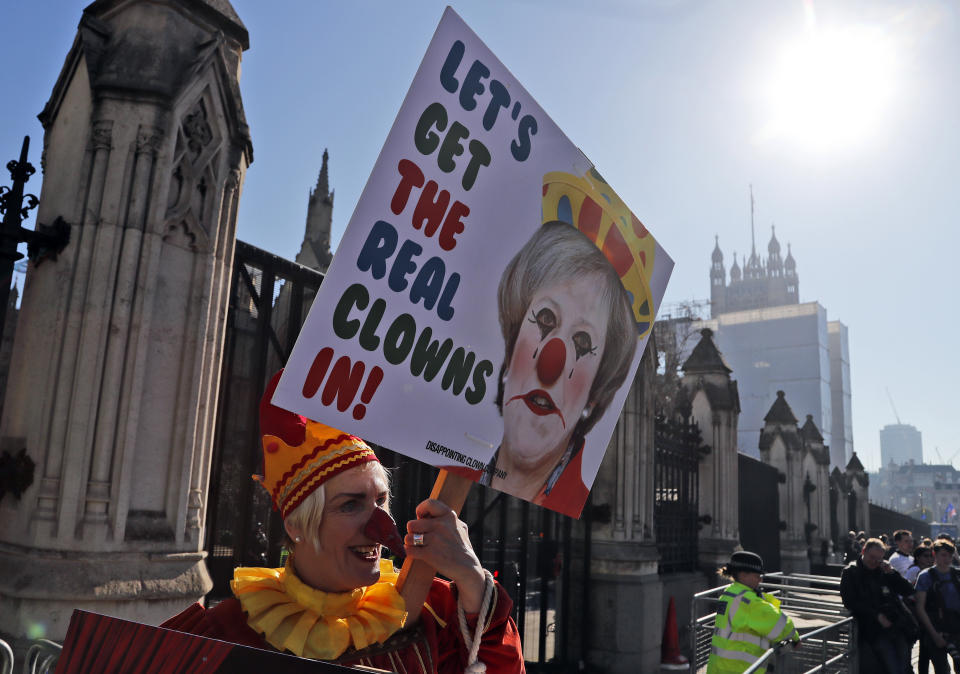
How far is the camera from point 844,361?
249ft

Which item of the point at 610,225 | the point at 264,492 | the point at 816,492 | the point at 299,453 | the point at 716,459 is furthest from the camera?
the point at 816,492

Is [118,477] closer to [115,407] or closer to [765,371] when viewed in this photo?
[115,407]

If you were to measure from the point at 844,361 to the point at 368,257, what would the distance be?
82619 millimetres

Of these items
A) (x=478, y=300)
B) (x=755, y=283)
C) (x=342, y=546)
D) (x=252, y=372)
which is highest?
(x=755, y=283)

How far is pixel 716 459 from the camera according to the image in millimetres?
12508

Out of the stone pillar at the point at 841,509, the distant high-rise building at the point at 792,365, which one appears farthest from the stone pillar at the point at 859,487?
the distant high-rise building at the point at 792,365

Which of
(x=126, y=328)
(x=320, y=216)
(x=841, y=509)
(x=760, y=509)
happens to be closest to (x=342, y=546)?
(x=126, y=328)

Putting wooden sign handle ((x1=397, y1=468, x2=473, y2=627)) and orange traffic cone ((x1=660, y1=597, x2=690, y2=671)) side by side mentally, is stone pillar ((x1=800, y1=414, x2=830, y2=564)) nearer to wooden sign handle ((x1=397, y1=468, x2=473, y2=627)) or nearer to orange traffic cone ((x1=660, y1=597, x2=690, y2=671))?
orange traffic cone ((x1=660, y1=597, x2=690, y2=671))

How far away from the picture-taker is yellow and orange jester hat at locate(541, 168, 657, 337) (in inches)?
99.7

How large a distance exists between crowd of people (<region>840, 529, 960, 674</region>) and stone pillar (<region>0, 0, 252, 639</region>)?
6.09m

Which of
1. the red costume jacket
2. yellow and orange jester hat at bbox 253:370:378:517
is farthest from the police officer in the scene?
yellow and orange jester hat at bbox 253:370:378:517

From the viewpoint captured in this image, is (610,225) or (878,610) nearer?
(610,225)

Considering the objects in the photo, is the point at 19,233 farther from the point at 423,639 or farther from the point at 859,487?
the point at 859,487

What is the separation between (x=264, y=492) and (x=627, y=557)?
436 cm
